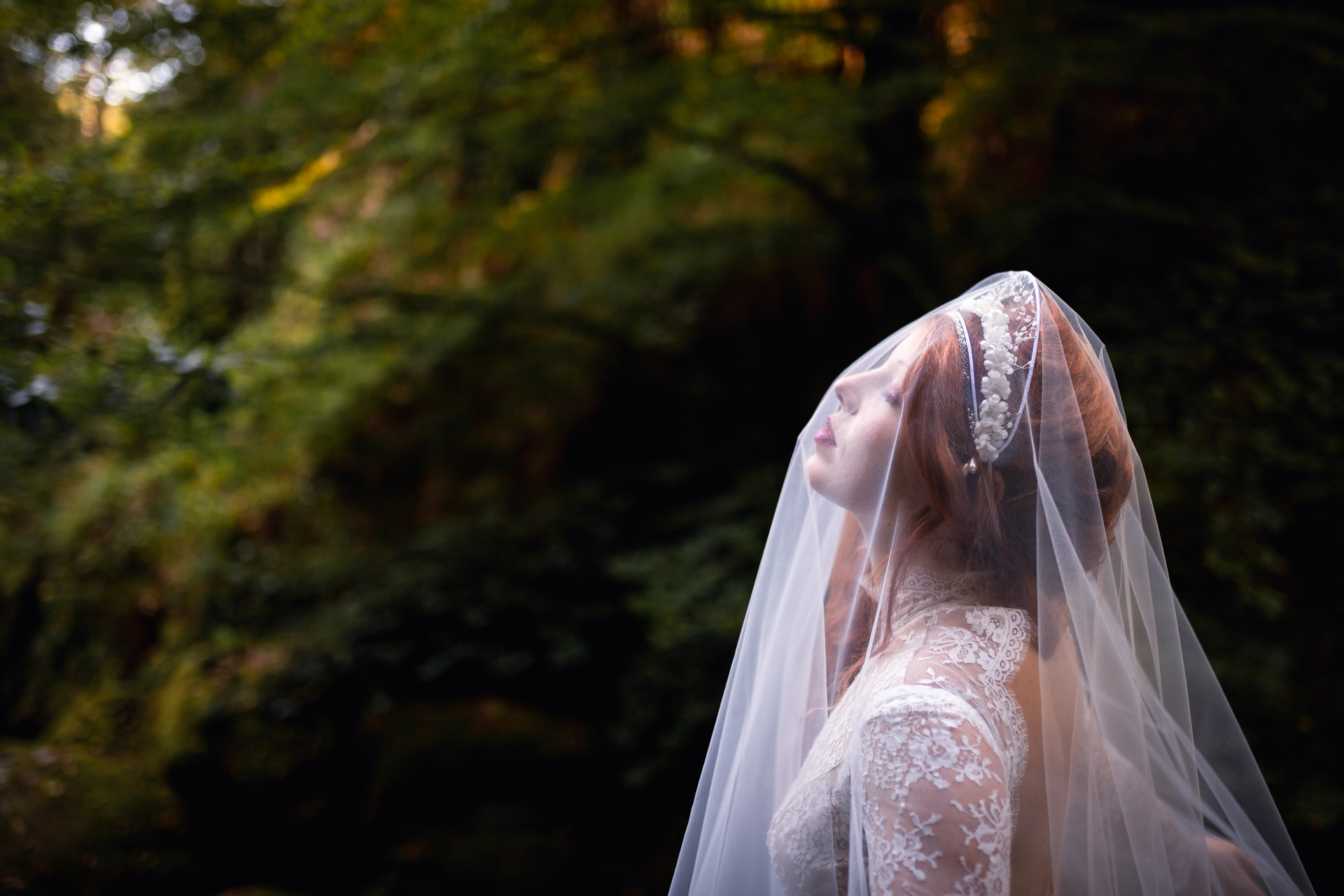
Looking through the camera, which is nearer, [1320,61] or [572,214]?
[1320,61]

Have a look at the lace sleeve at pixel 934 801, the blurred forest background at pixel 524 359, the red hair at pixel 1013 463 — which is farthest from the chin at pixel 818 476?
the blurred forest background at pixel 524 359

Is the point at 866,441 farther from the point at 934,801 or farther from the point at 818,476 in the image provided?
the point at 934,801

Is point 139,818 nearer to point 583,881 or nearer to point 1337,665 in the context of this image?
point 583,881

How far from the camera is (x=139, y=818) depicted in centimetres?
332

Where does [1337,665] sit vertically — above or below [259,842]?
above

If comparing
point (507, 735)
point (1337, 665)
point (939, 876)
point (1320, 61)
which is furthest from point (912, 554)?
point (507, 735)

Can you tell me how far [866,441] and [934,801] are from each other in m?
0.58

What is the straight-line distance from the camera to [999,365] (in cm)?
124

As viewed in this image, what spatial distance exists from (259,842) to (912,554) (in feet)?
12.8

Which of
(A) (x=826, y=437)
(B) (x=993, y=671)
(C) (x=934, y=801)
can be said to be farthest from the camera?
(A) (x=826, y=437)

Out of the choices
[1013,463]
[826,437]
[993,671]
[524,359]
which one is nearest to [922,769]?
[993,671]

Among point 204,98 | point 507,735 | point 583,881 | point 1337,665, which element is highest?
point 204,98

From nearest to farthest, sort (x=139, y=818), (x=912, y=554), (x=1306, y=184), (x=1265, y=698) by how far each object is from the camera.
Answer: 1. (x=912, y=554)
2. (x=1265, y=698)
3. (x=1306, y=184)
4. (x=139, y=818)

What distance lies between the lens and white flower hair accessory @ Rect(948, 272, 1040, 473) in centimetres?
123
